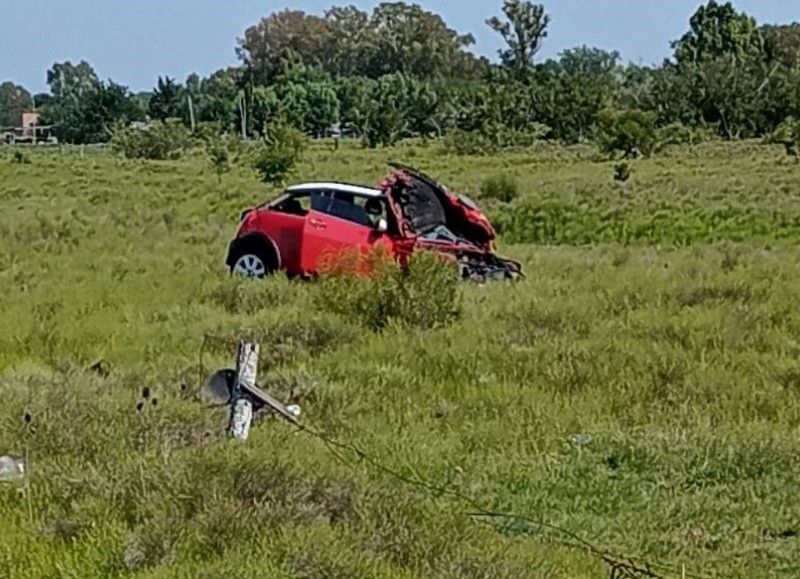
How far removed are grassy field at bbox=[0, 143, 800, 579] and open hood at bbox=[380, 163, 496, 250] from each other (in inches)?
43.5

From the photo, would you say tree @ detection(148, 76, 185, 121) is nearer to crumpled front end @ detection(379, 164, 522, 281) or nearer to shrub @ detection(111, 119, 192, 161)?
shrub @ detection(111, 119, 192, 161)

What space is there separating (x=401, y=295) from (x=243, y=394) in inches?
182

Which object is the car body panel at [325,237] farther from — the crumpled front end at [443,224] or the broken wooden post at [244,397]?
the broken wooden post at [244,397]

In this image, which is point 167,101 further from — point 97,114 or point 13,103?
point 13,103

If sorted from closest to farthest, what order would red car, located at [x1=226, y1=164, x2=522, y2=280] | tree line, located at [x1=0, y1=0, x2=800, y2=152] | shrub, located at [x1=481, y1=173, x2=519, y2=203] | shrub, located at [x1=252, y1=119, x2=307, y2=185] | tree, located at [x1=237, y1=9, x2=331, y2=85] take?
1. red car, located at [x1=226, y1=164, x2=522, y2=280]
2. shrub, located at [x1=481, y1=173, x2=519, y2=203]
3. shrub, located at [x1=252, y1=119, x2=307, y2=185]
4. tree line, located at [x1=0, y1=0, x2=800, y2=152]
5. tree, located at [x1=237, y1=9, x2=331, y2=85]

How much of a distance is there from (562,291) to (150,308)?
15.0 feet

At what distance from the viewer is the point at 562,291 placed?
14664mm

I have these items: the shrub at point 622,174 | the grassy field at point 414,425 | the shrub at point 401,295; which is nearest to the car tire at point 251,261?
the grassy field at point 414,425

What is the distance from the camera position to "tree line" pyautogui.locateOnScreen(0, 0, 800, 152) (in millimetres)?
→ 66312

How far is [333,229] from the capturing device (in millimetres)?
15242

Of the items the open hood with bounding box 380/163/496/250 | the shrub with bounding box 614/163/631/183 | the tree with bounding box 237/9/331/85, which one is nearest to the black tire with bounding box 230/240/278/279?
the open hood with bounding box 380/163/496/250

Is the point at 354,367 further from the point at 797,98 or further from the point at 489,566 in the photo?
the point at 797,98

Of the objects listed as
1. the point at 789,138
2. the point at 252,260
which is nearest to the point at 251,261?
the point at 252,260

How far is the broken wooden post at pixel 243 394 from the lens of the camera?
25.5ft
